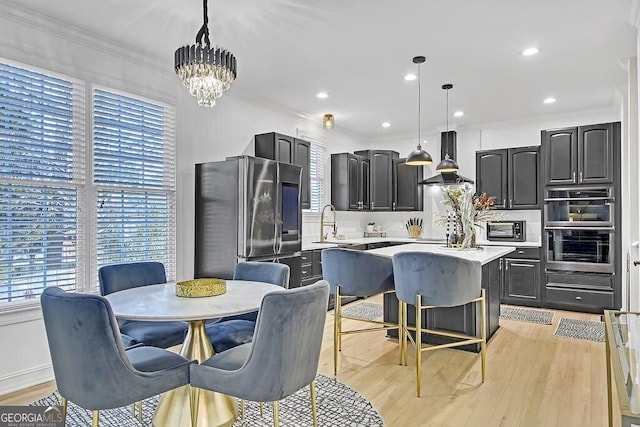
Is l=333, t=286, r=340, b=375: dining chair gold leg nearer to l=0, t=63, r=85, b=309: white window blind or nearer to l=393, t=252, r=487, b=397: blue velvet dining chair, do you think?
l=393, t=252, r=487, b=397: blue velvet dining chair

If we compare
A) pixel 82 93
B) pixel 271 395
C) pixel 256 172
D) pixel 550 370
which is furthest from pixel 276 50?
pixel 550 370

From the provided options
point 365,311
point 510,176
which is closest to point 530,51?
point 510,176

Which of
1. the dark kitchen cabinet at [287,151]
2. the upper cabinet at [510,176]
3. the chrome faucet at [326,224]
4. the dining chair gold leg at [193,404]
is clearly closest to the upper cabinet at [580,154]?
the upper cabinet at [510,176]

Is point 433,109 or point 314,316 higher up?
point 433,109

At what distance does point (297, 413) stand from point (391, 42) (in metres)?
2.98

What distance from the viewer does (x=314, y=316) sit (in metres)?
1.88

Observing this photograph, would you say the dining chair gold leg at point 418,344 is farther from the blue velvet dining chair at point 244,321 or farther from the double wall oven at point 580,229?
the double wall oven at point 580,229

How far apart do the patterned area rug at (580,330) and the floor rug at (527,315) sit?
6.4 inches

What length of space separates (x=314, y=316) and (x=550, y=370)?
2449 mm

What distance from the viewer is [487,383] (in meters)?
2.99

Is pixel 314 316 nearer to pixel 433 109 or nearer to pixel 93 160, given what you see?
pixel 93 160

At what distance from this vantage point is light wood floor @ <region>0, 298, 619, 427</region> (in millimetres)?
2498

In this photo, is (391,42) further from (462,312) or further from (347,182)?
(347,182)

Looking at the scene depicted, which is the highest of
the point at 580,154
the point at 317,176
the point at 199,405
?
the point at 580,154
